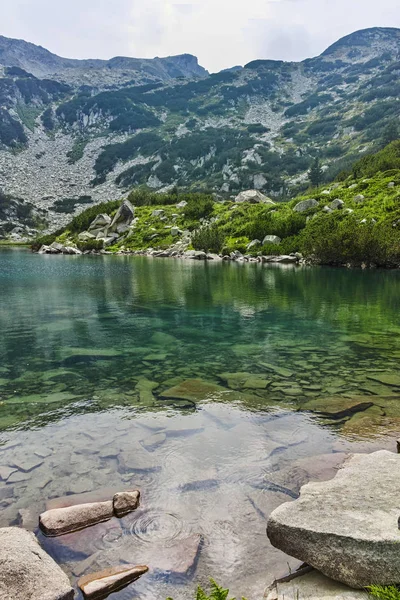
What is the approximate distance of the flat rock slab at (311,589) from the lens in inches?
177

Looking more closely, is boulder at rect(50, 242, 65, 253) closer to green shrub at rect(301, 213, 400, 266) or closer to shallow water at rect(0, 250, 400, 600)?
green shrub at rect(301, 213, 400, 266)

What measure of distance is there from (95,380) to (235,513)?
8.69 metres

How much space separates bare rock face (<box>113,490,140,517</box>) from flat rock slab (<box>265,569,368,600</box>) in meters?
2.89

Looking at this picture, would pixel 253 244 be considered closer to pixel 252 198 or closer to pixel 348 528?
pixel 252 198

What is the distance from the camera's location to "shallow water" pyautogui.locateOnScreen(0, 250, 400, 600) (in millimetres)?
6246

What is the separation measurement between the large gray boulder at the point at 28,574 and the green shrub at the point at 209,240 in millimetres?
90391

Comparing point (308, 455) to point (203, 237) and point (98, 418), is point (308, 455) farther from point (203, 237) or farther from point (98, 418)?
point (203, 237)

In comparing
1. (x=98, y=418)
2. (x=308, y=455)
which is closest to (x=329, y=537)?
(x=308, y=455)

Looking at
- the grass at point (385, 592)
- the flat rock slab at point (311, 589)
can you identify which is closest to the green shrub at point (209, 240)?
the flat rock slab at point (311, 589)

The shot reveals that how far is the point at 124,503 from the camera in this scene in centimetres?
703

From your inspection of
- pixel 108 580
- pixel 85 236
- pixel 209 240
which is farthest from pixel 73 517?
pixel 85 236

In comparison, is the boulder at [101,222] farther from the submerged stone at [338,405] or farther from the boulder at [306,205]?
the submerged stone at [338,405]

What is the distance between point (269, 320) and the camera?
2514 cm

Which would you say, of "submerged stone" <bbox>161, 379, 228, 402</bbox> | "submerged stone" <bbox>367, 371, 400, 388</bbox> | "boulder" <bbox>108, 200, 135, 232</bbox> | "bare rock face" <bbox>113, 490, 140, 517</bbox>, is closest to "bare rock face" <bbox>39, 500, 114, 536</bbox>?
"bare rock face" <bbox>113, 490, 140, 517</bbox>
